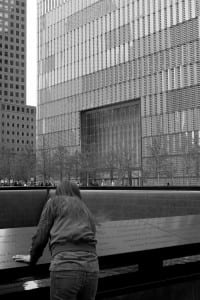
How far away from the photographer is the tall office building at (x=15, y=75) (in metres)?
129

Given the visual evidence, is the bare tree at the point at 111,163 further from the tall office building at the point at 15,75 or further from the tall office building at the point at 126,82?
the tall office building at the point at 15,75

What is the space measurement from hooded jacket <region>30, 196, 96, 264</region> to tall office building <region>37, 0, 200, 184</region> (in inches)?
1830

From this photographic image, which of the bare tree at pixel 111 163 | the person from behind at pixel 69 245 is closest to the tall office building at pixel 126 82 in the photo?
the bare tree at pixel 111 163

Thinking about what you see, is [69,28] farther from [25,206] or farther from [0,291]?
[0,291]

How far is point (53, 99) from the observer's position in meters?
79.1

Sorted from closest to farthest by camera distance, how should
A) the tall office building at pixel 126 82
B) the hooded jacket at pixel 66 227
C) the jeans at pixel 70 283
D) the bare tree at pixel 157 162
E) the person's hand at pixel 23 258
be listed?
the jeans at pixel 70 283 < the hooded jacket at pixel 66 227 < the person's hand at pixel 23 258 < the bare tree at pixel 157 162 < the tall office building at pixel 126 82

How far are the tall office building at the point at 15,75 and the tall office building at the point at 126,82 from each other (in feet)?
159

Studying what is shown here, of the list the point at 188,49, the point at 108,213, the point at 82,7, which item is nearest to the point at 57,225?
the point at 108,213

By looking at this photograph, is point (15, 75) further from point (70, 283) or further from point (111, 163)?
point (70, 283)

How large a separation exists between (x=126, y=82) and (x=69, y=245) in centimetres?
6283

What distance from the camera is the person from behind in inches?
118

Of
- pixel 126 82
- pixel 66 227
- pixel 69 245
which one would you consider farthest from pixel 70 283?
pixel 126 82

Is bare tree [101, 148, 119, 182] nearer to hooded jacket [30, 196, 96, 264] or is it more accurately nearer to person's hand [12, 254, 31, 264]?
person's hand [12, 254, 31, 264]

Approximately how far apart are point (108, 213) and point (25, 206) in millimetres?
3457
